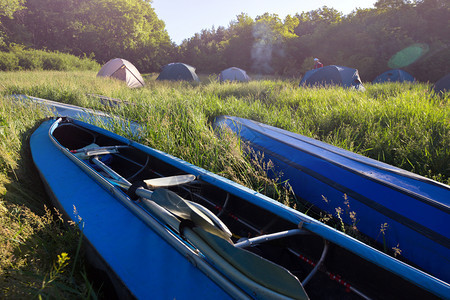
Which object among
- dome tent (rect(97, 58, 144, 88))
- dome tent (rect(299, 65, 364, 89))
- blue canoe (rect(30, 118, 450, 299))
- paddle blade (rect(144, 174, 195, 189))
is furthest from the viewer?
dome tent (rect(97, 58, 144, 88))

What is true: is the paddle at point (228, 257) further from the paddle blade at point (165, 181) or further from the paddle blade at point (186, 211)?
the paddle blade at point (165, 181)

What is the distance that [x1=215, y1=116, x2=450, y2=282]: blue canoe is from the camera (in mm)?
1768

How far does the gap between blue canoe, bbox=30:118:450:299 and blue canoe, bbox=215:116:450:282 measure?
55 cm

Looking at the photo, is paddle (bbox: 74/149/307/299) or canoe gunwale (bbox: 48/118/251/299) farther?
canoe gunwale (bbox: 48/118/251/299)

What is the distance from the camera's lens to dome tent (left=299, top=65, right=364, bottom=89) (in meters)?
10.9

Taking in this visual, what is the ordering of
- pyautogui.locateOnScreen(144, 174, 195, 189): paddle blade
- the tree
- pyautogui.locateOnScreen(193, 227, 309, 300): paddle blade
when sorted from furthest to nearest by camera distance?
the tree < pyautogui.locateOnScreen(144, 174, 195, 189): paddle blade < pyautogui.locateOnScreen(193, 227, 309, 300): paddle blade

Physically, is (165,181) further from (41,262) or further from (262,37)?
(262,37)

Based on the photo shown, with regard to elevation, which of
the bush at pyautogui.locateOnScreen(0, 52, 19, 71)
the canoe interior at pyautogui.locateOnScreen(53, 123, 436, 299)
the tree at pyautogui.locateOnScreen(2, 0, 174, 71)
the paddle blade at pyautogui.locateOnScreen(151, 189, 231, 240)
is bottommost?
the canoe interior at pyautogui.locateOnScreen(53, 123, 436, 299)

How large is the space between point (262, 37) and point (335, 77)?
18021 millimetres

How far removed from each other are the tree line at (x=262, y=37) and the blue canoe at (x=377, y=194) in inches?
758

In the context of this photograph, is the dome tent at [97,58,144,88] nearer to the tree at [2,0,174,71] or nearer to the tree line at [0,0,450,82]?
the tree line at [0,0,450,82]

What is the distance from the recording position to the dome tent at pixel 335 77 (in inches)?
428

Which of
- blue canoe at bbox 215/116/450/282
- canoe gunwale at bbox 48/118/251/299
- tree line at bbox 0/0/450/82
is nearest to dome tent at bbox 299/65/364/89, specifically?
blue canoe at bbox 215/116/450/282

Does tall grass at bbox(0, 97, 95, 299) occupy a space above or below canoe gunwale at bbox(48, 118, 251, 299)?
below
